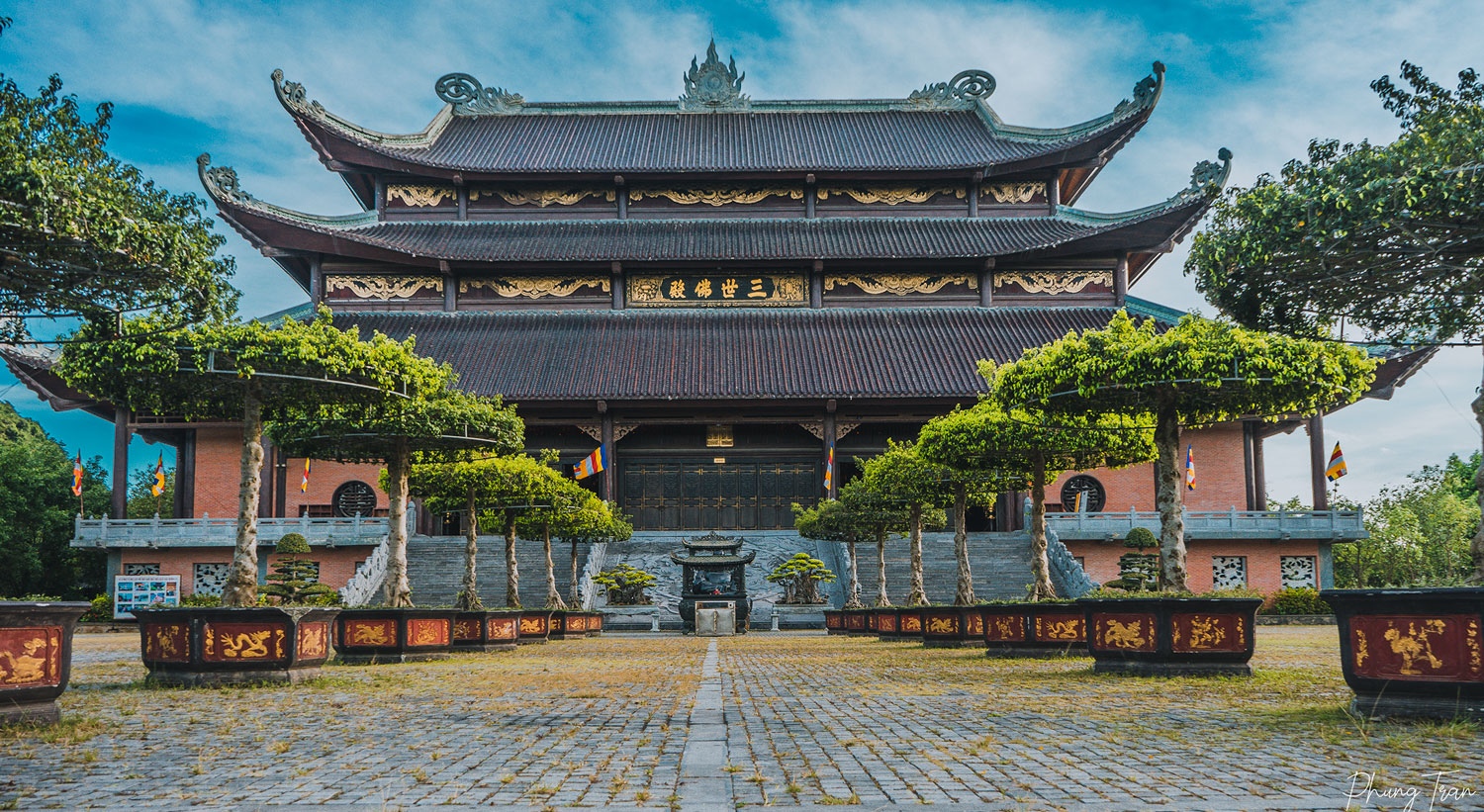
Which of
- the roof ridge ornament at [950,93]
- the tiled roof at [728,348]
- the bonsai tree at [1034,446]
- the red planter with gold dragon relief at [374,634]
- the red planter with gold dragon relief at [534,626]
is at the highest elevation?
the roof ridge ornament at [950,93]

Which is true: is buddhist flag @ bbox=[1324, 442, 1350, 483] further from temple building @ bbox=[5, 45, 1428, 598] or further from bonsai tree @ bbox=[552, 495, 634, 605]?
bonsai tree @ bbox=[552, 495, 634, 605]

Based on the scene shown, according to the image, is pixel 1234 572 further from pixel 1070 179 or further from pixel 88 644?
pixel 88 644

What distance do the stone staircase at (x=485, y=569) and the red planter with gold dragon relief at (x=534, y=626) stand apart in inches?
238

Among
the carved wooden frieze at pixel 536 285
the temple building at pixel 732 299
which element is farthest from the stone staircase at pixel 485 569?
the carved wooden frieze at pixel 536 285

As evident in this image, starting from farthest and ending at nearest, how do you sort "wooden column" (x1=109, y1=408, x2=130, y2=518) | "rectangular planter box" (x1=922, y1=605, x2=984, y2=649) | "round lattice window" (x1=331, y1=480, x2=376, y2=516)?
1. "round lattice window" (x1=331, y1=480, x2=376, y2=516)
2. "wooden column" (x1=109, y1=408, x2=130, y2=518)
3. "rectangular planter box" (x1=922, y1=605, x2=984, y2=649)

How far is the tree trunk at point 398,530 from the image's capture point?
1525cm

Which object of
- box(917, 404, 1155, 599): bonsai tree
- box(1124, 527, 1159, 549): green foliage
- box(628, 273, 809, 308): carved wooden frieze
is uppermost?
box(628, 273, 809, 308): carved wooden frieze

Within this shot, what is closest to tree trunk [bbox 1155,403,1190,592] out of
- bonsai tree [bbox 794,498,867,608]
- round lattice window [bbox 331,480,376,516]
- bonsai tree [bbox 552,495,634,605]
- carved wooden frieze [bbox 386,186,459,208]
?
bonsai tree [bbox 794,498,867,608]

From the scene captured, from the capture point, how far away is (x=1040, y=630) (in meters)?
13.8

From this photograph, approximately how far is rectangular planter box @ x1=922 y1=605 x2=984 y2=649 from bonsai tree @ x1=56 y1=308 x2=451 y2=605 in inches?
353

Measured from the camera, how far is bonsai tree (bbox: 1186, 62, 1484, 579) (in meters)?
6.54

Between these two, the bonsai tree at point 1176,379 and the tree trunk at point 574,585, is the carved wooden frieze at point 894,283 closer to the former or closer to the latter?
the tree trunk at point 574,585

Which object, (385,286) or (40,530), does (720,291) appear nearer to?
(385,286)

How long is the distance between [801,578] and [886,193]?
17.7 m
